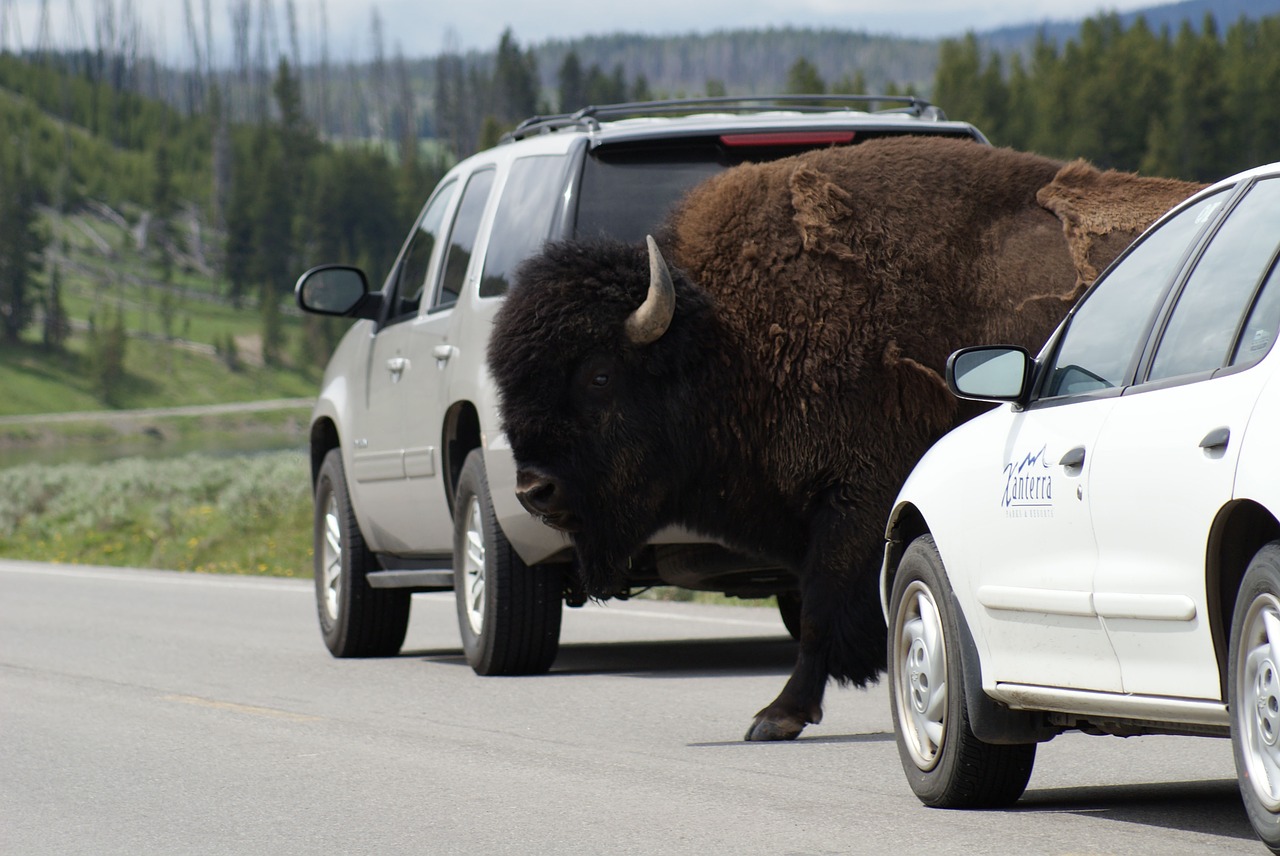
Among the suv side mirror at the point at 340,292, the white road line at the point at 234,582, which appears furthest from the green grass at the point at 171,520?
the suv side mirror at the point at 340,292

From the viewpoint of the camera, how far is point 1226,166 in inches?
5620

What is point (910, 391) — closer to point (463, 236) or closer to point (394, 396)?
point (463, 236)

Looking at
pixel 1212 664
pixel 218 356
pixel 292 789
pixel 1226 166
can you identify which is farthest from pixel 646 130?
pixel 218 356

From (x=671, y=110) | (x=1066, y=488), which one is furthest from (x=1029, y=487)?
(x=671, y=110)

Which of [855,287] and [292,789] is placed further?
[855,287]

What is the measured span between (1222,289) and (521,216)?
5518mm

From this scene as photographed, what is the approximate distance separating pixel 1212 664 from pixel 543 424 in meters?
4.04

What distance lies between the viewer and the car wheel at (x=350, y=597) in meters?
12.3

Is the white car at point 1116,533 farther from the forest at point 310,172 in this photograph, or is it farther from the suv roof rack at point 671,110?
the forest at point 310,172

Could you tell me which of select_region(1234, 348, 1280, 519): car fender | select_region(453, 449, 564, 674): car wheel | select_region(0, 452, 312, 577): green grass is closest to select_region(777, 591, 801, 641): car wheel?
select_region(453, 449, 564, 674): car wheel

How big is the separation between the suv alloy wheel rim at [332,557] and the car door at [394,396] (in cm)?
46

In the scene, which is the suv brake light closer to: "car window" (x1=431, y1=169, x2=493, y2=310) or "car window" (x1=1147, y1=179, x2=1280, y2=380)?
"car window" (x1=431, y1=169, x2=493, y2=310)

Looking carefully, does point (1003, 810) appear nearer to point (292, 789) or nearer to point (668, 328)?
point (292, 789)

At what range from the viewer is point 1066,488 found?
18.5 feet
